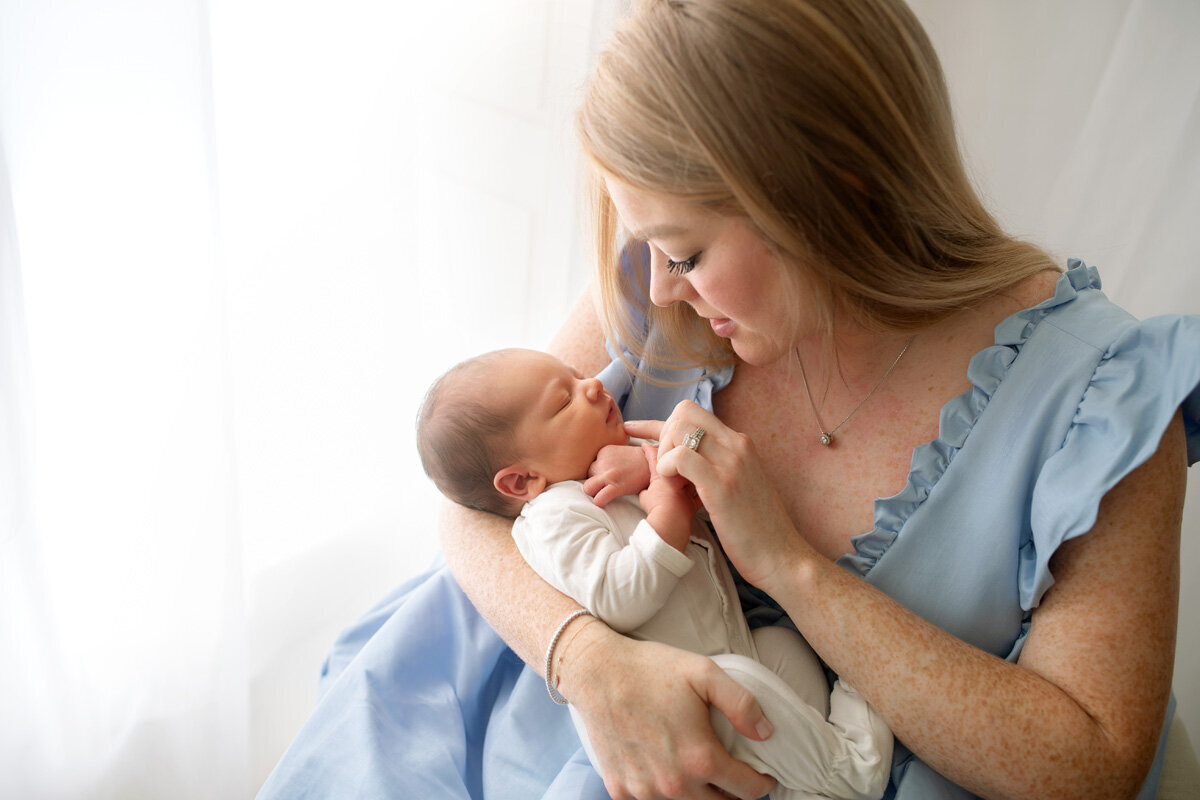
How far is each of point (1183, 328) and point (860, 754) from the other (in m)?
0.70

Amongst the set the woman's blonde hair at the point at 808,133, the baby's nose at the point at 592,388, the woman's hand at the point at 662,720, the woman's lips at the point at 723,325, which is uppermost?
the woman's blonde hair at the point at 808,133

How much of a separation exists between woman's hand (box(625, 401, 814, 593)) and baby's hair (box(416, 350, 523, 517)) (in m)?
0.27

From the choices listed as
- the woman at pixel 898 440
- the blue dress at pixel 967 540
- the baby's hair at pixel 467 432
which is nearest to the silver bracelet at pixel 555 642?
the woman at pixel 898 440

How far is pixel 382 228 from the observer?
174cm

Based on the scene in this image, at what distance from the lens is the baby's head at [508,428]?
1.29m

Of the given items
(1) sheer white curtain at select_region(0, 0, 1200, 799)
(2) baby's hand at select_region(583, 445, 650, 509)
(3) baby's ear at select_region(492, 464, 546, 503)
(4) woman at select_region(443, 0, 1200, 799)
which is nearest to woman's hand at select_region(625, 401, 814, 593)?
(4) woman at select_region(443, 0, 1200, 799)

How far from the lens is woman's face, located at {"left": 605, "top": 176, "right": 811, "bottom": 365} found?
1.08 m

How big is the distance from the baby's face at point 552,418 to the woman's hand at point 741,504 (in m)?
0.17

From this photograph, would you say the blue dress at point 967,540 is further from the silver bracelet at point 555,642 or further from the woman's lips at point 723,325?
the woman's lips at point 723,325

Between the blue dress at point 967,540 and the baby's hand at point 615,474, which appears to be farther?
the baby's hand at point 615,474

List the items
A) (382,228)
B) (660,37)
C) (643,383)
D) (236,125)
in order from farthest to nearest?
(382,228) < (643,383) < (236,125) < (660,37)

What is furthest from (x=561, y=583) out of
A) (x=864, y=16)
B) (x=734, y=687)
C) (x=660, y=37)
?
(x=864, y=16)

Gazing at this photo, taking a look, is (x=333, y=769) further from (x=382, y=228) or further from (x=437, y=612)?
(x=382, y=228)

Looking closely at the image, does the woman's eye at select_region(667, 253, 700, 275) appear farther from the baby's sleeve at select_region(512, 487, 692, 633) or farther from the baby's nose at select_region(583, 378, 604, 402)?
the baby's sleeve at select_region(512, 487, 692, 633)
